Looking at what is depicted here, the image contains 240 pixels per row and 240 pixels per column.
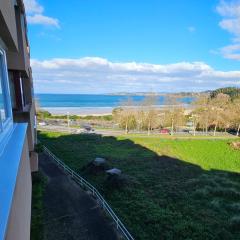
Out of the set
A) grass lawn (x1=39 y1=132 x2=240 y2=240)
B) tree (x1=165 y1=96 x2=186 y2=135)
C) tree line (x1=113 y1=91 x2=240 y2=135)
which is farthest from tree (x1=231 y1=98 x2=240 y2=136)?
tree (x1=165 y1=96 x2=186 y2=135)

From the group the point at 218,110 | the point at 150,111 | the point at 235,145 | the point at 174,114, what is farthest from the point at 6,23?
the point at 218,110

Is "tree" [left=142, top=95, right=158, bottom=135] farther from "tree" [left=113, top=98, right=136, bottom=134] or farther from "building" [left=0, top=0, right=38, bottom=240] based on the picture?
"building" [left=0, top=0, right=38, bottom=240]

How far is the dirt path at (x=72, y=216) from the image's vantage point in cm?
1180

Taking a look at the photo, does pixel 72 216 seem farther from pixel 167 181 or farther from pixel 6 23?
pixel 167 181

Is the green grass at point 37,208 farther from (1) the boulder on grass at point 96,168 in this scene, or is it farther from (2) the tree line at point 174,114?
(2) the tree line at point 174,114

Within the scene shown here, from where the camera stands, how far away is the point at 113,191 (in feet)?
62.1

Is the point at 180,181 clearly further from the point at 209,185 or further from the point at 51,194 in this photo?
the point at 51,194

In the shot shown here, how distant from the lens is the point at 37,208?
13766 millimetres

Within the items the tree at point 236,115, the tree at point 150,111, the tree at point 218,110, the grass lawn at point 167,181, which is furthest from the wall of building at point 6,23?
the tree at point 236,115

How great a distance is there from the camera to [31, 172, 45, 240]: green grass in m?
11.6

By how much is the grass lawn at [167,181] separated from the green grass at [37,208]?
434 centimetres

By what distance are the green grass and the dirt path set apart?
26cm

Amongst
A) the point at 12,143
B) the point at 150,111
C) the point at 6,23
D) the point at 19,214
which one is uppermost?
the point at 6,23

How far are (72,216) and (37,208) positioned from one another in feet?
6.41
